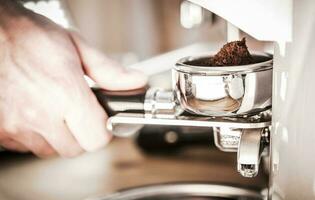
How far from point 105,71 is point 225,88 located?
0.66ft

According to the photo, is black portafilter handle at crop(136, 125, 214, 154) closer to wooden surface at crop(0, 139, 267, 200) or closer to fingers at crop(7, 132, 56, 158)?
wooden surface at crop(0, 139, 267, 200)

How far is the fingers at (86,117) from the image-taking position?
2.15 feet

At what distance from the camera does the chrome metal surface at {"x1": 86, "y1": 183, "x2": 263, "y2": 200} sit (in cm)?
71

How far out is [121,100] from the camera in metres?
0.64

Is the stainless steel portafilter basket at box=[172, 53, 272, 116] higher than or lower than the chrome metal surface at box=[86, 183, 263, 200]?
higher

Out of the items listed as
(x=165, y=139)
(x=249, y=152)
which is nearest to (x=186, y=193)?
(x=165, y=139)

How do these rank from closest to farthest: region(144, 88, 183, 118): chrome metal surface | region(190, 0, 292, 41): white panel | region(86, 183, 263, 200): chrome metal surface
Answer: region(190, 0, 292, 41): white panel → region(144, 88, 183, 118): chrome metal surface → region(86, 183, 263, 200): chrome metal surface

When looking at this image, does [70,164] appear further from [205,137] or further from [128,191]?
[205,137]

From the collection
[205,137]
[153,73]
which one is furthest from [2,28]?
[205,137]

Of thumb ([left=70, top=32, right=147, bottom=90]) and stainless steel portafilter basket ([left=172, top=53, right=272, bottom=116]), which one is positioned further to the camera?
thumb ([left=70, top=32, right=147, bottom=90])

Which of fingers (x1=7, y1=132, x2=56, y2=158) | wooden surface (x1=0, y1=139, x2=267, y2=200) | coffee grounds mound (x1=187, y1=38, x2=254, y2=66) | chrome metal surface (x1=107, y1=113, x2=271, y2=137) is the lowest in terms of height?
wooden surface (x1=0, y1=139, x2=267, y2=200)

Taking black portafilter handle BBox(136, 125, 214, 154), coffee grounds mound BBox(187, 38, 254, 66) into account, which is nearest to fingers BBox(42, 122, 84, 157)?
black portafilter handle BBox(136, 125, 214, 154)

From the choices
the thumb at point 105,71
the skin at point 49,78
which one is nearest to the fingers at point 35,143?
the skin at point 49,78

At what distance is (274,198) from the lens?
1.86 feet
